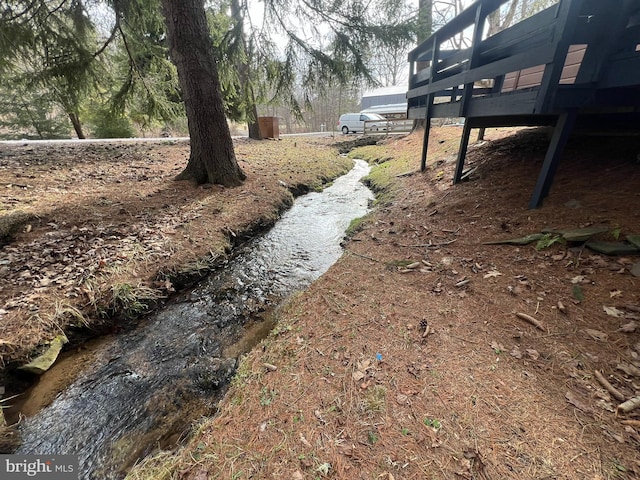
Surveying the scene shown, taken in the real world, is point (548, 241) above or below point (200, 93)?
below

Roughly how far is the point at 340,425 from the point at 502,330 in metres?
1.60

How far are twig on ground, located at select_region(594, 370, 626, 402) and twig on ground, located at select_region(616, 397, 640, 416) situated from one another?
42 mm

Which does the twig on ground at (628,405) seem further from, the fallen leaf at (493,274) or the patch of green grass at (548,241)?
the patch of green grass at (548,241)

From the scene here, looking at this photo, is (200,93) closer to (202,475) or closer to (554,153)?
(554,153)

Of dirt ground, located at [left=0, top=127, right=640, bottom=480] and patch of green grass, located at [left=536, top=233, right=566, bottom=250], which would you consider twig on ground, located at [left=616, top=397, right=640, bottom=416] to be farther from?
patch of green grass, located at [left=536, top=233, right=566, bottom=250]

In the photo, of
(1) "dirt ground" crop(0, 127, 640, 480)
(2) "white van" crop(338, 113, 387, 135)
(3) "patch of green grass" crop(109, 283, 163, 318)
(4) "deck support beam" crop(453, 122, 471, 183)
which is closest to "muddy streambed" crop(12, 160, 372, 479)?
(3) "patch of green grass" crop(109, 283, 163, 318)

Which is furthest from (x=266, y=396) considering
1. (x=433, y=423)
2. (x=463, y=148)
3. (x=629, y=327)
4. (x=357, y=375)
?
(x=463, y=148)

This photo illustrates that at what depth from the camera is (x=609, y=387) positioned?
1761mm

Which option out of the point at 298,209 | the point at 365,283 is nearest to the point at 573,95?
the point at 365,283

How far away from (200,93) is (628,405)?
7427 mm

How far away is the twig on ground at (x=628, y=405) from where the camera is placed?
1627mm

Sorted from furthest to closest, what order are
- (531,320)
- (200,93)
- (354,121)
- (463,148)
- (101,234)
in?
(354,121)
(200,93)
(463,148)
(101,234)
(531,320)

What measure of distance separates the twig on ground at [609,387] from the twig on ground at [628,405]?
0.04 m

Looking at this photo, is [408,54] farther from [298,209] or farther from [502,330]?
[502,330]
